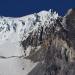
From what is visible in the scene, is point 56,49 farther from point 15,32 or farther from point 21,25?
point 21,25

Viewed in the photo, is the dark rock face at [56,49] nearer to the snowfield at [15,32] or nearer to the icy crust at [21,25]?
the snowfield at [15,32]

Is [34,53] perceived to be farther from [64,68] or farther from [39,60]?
[64,68]

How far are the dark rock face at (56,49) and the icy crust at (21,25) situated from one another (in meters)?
5.32

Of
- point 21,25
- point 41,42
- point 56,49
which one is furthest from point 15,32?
point 56,49

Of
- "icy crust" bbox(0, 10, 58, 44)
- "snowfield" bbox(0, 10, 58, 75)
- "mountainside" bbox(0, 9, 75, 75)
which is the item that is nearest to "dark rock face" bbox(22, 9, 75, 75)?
"mountainside" bbox(0, 9, 75, 75)

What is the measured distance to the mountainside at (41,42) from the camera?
89.2 metres

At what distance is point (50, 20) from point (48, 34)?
5.32 metres

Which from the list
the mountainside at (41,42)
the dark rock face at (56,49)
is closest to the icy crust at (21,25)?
the mountainside at (41,42)

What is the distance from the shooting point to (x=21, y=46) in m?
106

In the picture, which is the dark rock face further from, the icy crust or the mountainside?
the icy crust

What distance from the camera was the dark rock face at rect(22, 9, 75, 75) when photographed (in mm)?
87750

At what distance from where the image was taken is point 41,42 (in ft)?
328

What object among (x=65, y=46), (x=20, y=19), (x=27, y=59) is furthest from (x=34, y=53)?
(x=20, y=19)

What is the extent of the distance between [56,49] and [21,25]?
19568 millimetres
